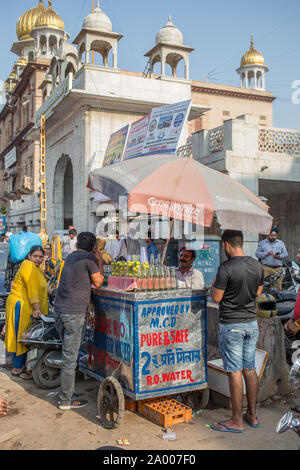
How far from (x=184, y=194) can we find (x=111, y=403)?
227cm

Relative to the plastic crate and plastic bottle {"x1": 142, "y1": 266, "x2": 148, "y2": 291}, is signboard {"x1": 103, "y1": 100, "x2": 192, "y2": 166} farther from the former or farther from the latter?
the plastic crate

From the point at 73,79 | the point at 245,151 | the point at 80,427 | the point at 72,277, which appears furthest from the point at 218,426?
the point at 73,79

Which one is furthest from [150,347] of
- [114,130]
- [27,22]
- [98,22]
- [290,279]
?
[27,22]

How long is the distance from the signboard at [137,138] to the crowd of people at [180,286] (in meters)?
9.32

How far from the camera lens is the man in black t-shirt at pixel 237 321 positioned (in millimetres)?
4102

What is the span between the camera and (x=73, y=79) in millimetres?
20312

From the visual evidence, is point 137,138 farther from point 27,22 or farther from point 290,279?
point 27,22

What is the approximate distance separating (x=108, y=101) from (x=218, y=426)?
1676 centimetres

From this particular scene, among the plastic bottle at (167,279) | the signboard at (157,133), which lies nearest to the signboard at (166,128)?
the signboard at (157,133)

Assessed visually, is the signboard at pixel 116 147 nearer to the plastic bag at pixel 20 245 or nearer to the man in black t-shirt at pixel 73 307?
the plastic bag at pixel 20 245

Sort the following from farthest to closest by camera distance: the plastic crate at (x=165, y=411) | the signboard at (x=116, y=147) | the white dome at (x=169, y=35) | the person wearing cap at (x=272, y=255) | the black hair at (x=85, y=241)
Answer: the white dome at (x=169, y=35) → the signboard at (x=116, y=147) → the person wearing cap at (x=272, y=255) → the black hair at (x=85, y=241) → the plastic crate at (x=165, y=411)

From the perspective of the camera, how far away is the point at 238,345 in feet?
13.6

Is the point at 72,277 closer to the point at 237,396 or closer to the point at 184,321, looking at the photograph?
the point at 184,321

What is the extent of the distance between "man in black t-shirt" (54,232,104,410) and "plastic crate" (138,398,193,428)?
2.73 feet
